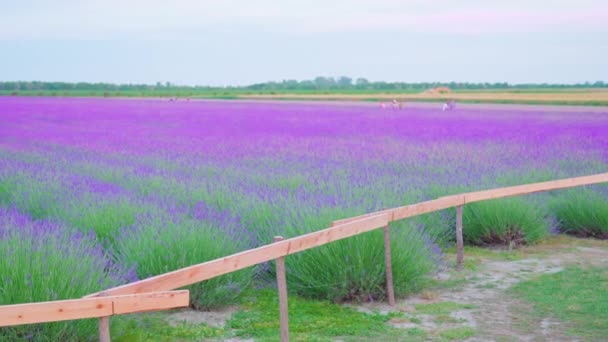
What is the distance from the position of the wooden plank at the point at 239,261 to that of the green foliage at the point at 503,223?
320cm

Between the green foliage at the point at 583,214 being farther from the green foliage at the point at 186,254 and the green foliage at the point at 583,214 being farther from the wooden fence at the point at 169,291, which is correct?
the green foliage at the point at 186,254

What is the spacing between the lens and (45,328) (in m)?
4.77

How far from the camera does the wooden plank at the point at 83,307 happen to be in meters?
3.69

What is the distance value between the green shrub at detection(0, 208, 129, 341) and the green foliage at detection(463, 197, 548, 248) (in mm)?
4869

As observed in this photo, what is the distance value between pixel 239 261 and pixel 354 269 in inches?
70.0

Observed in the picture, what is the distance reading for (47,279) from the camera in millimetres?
4926

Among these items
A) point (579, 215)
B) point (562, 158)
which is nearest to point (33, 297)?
point (579, 215)

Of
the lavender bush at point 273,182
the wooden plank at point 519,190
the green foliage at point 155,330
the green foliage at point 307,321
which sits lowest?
the green foliage at point 307,321

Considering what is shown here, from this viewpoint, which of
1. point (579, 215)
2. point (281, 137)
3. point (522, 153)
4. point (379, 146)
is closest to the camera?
point (579, 215)

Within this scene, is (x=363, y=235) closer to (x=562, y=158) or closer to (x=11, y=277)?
(x=11, y=277)

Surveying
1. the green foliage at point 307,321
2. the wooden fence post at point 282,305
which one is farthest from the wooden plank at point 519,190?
the wooden fence post at point 282,305

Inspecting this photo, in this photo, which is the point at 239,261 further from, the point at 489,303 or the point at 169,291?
the point at 489,303

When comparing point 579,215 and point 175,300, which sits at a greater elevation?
point 175,300

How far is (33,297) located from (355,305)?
2554 millimetres
